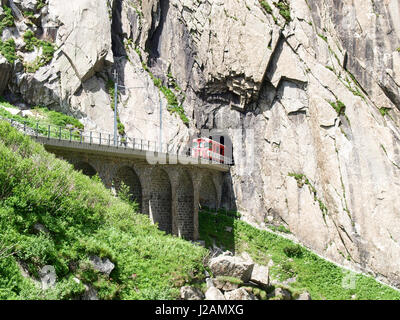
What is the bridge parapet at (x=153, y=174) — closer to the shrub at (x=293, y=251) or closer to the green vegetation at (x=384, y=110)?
the shrub at (x=293, y=251)

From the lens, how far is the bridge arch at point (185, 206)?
111ft

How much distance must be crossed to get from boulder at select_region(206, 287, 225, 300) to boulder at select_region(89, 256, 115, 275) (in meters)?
3.72

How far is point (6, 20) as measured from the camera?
109 ft

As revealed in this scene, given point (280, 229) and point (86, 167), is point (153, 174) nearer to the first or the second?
point (86, 167)

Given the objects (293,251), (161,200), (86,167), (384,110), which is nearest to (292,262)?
(293,251)

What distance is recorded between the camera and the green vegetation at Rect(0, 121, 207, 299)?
31.1 feet

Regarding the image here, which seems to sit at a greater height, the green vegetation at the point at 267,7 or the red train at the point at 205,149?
the green vegetation at the point at 267,7

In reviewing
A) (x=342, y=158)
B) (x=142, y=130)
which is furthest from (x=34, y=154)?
(x=342, y=158)

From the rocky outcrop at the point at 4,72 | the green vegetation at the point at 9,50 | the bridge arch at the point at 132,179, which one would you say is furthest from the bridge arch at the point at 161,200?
the green vegetation at the point at 9,50

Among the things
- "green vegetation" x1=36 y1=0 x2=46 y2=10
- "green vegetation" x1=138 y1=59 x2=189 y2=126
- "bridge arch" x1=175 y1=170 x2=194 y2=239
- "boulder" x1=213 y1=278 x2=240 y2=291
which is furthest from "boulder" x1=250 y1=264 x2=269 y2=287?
"green vegetation" x1=36 y1=0 x2=46 y2=10

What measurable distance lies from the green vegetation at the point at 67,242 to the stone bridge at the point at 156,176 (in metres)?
6.32

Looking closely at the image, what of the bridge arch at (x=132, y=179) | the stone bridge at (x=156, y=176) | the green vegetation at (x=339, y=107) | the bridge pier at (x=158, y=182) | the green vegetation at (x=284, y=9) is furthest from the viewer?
the green vegetation at (x=284, y=9)

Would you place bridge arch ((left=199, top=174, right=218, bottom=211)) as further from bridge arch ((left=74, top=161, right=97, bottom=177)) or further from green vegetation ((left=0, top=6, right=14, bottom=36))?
green vegetation ((left=0, top=6, right=14, bottom=36))

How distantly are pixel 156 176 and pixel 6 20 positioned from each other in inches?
839
